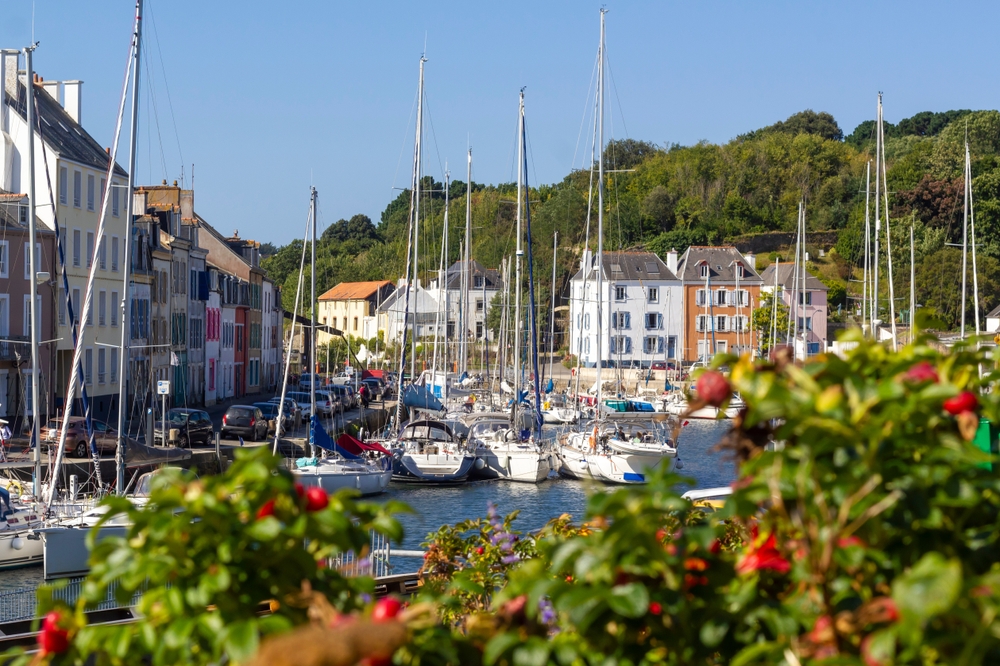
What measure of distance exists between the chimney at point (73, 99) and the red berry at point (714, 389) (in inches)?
2167

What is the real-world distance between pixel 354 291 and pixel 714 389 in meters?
132

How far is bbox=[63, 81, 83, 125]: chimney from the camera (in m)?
53.7

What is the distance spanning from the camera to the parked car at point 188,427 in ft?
136

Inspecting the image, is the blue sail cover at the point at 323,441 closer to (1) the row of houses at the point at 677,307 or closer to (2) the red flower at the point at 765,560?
(2) the red flower at the point at 765,560

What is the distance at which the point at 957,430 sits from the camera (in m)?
3.51

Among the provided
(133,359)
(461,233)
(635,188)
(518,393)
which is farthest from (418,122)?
(635,188)

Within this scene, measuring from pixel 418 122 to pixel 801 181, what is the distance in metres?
89.6

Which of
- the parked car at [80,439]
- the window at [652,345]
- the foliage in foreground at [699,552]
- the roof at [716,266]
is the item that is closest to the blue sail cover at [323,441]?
the parked car at [80,439]

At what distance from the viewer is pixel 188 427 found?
42000 millimetres

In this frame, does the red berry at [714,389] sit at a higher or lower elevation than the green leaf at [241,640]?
higher

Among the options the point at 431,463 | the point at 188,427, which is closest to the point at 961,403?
the point at 431,463

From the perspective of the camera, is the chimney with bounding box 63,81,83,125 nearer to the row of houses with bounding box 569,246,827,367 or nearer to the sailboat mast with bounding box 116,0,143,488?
the sailboat mast with bounding box 116,0,143,488

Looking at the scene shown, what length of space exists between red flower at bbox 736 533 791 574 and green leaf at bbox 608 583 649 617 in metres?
0.50

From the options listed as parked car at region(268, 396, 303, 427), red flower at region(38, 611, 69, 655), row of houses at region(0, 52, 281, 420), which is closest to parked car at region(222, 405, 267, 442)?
row of houses at region(0, 52, 281, 420)
